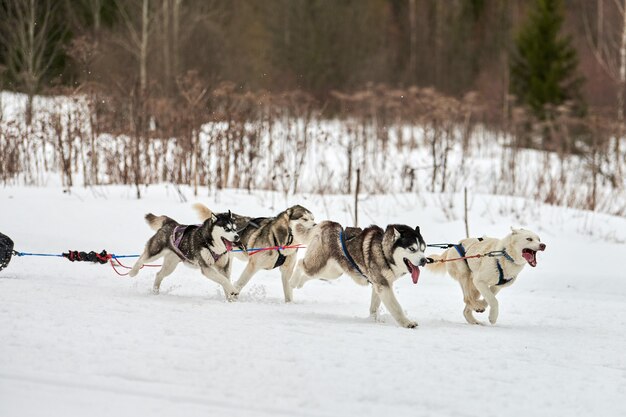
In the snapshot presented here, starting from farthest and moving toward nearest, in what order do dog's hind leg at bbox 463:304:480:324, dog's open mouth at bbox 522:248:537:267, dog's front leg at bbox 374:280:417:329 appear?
dog's hind leg at bbox 463:304:480:324
dog's open mouth at bbox 522:248:537:267
dog's front leg at bbox 374:280:417:329

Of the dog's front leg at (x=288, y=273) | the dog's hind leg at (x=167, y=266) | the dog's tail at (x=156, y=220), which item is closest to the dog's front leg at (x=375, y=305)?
the dog's front leg at (x=288, y=273)

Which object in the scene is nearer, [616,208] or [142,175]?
[142,175]

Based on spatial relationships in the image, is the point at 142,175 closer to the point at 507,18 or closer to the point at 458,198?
the point at 458,198

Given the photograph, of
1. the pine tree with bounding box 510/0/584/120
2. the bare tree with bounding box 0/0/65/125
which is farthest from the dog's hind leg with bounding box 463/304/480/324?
the pine tree with bounding box 510/0/584/120

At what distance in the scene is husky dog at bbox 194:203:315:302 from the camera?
21.1 ft

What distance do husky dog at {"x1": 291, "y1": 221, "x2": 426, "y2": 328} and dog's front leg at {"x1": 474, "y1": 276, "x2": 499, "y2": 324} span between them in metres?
0.68

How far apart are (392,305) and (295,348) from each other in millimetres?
1248

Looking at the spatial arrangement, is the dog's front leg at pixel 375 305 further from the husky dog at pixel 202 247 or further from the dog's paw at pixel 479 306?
the husky dog at pixel 202 247

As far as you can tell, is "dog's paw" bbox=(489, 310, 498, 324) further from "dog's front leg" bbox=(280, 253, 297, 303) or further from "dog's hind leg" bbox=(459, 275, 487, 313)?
"dog's front leg" bbox=(280, 253, 297, 303)

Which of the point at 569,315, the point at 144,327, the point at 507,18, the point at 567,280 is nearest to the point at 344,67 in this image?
the point at 507,18

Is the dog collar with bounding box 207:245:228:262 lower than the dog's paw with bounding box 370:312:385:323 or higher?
higher

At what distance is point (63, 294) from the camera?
19.0 feet

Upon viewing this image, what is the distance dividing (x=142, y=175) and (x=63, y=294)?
6.49 meters

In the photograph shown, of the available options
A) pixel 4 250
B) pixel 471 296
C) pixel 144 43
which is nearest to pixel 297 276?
pixel 471 296
